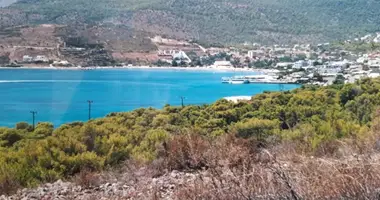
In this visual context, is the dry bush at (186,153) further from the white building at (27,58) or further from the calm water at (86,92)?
the white building at (27,58)

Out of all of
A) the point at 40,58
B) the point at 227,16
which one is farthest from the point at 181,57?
the point at 227,16

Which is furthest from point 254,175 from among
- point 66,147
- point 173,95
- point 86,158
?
point 173,95

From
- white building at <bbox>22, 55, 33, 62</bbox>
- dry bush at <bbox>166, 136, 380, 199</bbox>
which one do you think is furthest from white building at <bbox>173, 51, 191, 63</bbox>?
dry bush at <bbox>166, 136, 380, 199</bbox>

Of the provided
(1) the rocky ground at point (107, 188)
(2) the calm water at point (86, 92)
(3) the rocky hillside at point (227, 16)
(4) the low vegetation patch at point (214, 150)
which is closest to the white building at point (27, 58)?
(2) the calm water at point (86, 92)

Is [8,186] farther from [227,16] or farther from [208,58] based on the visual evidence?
[227,16]

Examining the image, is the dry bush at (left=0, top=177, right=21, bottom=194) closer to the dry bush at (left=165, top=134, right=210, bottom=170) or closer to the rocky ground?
the rocky ground

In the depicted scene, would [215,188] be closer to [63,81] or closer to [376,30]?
[63,81]

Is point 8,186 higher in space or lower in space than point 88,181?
lower
